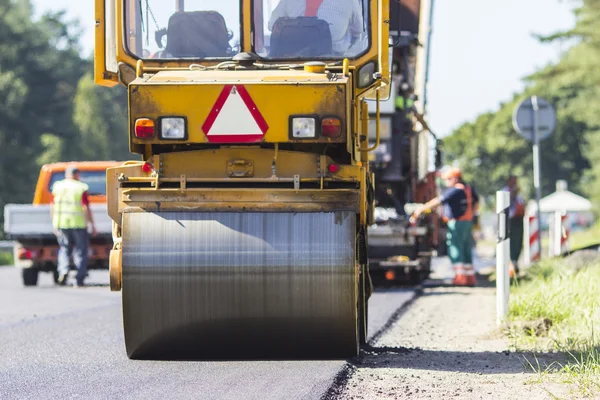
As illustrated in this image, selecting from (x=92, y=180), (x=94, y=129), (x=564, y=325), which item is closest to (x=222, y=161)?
(x=564, y=325)

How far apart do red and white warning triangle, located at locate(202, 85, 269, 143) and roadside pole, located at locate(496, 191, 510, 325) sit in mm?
3244

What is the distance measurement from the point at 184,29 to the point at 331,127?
1.49 m

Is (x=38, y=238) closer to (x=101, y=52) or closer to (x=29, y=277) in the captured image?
(x=29, y=277)

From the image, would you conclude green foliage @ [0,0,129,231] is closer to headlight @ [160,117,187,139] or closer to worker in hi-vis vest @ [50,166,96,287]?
worker in hi-vis vest @ [50,166,96,287]

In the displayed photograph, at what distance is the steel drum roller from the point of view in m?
7.03

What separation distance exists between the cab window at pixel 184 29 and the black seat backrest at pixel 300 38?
25cm

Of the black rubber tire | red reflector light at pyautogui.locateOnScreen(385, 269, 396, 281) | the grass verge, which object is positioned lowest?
the black rubber tire

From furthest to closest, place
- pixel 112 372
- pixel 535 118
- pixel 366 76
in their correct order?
1. pixel 535 118
2. pixel 366 76
3. pixel 112 372

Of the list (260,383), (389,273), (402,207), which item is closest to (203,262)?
(260,383)

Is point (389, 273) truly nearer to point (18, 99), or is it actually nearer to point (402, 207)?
point (402, 207)

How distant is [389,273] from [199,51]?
26.4 ft

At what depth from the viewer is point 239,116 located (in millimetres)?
7098

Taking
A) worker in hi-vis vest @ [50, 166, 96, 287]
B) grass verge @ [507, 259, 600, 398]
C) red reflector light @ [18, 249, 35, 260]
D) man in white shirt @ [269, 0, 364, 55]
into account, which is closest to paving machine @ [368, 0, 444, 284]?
grass verge @ [507, 259, 600, 398]

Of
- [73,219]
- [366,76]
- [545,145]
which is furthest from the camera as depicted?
[545,145]
